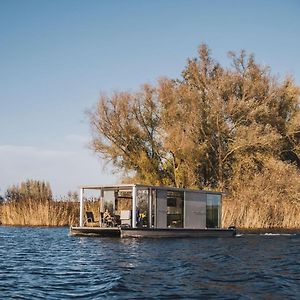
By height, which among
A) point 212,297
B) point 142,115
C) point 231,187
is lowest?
point 212,297

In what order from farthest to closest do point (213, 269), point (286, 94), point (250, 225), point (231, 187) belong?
point (286, 94) < point (231, 187) < point (250, 225) < point (213, 269)

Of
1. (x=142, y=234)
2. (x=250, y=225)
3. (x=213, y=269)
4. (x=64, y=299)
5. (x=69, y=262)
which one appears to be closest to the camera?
(x=64, y=299)

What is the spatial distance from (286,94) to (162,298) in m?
38.8

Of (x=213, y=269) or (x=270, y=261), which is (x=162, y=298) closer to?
(x=213, y=269)

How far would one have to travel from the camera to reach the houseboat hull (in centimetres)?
2975

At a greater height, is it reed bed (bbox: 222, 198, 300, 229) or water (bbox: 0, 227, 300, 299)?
reed bed (bbox: 222, 198, 300, 229)

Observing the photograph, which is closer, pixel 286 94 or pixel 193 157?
pixel 193 157

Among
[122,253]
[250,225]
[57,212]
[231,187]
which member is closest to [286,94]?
[231,187]

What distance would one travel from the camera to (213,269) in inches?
698

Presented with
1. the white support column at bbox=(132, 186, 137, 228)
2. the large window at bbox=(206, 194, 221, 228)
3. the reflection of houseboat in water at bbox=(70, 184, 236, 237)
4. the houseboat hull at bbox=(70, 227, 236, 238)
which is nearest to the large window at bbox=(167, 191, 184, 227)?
the reflection of houseboat in water at bbox=(70, 184, 236, 237)

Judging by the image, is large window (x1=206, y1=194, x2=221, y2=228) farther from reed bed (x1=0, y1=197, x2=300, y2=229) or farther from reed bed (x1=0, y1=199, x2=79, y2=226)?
reed bed (x1=0, y1=199, x2=79, y2=226)

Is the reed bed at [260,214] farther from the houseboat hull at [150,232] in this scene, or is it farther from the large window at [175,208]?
the large window at [175,208]

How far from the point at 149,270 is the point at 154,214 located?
46.0ft

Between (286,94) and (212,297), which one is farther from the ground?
(286,94)
